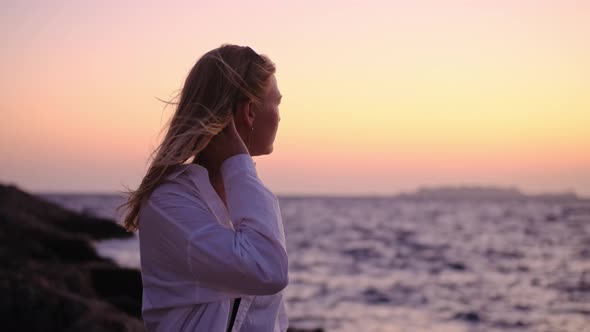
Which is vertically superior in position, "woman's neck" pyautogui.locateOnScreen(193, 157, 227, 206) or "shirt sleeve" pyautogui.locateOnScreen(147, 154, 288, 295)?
"woman's neck" pyautogui.locateOnScreen(193, 157, 227, 206)

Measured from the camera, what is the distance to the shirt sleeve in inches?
87.8

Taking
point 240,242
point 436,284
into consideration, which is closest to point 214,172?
point 240,242

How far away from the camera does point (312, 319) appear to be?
16297 millimetres

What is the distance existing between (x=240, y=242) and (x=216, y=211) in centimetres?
22

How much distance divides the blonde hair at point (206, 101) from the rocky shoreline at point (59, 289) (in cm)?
587

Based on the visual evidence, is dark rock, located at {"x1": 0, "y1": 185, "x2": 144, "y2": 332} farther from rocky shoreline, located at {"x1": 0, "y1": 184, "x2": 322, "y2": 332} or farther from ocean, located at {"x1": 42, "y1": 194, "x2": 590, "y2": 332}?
ocean, located at {"x1": 42, "y1": 194, "x2": 590, "y2": 332}

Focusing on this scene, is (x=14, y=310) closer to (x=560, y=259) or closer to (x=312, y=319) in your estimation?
(x=312, y=319)

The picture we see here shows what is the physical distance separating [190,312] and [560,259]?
34737 mm

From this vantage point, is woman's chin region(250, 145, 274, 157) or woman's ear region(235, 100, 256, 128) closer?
woman's ear region(235, 100, 256, 128)

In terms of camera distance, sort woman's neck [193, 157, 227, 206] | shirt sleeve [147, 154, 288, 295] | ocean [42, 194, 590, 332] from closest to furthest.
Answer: shirt sleeve [147, 154, 288, 295], woman's neck [193, 157, 227, 206], ocean [42, 194, 590, 332]

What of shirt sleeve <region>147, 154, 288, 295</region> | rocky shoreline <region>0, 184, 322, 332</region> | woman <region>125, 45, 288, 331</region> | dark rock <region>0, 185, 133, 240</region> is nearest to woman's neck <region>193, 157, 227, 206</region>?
woman <region>125, 45, 288, 331</region>

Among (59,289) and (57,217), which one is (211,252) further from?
(57,217)

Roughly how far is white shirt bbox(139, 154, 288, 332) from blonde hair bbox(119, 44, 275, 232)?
0.06 metres

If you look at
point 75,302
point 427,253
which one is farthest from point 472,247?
point 75,302
